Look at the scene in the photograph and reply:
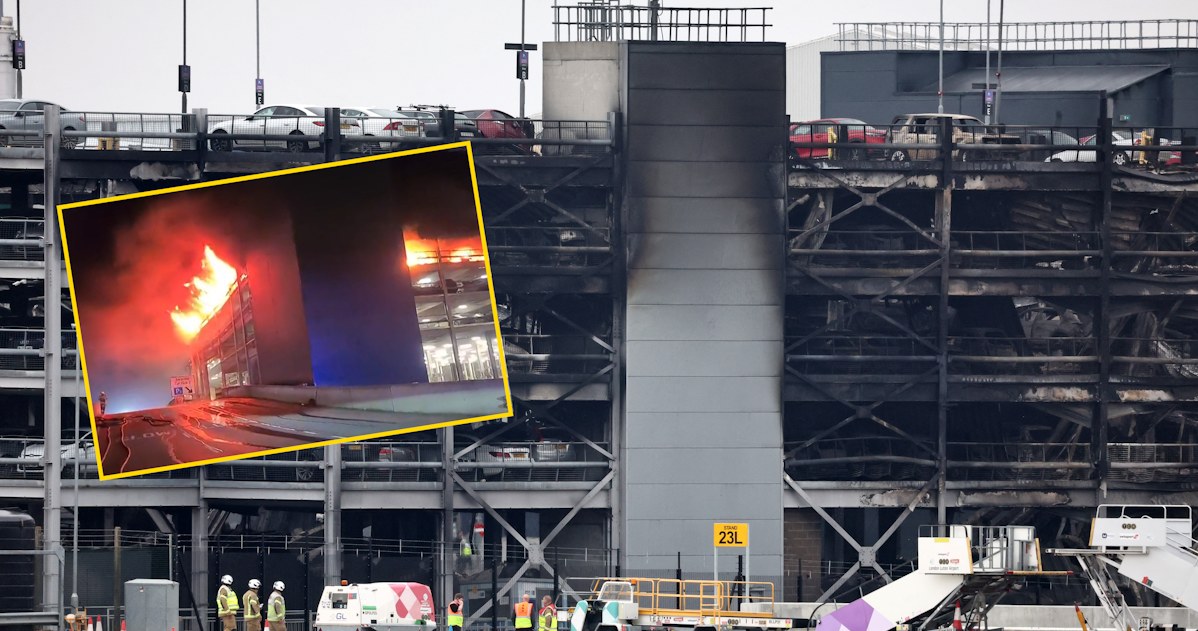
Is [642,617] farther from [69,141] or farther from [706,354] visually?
[69,141]


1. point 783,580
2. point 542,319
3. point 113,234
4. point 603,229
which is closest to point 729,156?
point 603,229

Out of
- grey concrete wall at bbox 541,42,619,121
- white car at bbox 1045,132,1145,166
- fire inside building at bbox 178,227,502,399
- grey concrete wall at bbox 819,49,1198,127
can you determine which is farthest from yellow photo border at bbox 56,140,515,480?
grey concrete wall at bbox 819,49,1198,127

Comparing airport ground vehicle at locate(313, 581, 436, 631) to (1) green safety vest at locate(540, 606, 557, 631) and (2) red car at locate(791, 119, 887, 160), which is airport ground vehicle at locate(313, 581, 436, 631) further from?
(2) red car at locate(791, 119, 887, 160)

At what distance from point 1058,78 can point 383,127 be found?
3809 centimetres

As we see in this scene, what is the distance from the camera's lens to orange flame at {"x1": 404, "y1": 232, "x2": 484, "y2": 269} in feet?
196

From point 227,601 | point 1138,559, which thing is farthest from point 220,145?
point 1138,559

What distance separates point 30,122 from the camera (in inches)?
2442

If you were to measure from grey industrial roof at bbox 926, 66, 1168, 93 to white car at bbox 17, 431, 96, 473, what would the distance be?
44.0 meters

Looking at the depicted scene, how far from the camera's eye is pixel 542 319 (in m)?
63.8

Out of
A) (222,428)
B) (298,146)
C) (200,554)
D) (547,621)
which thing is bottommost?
(547,621)

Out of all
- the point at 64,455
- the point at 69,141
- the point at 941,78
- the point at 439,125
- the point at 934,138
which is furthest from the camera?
the point at 941,78

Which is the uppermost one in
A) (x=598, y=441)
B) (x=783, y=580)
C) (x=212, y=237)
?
(x=212, y=237)

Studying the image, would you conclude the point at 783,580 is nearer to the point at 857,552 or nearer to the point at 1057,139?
the point at 857,552

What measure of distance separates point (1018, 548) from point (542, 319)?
24367 mm
